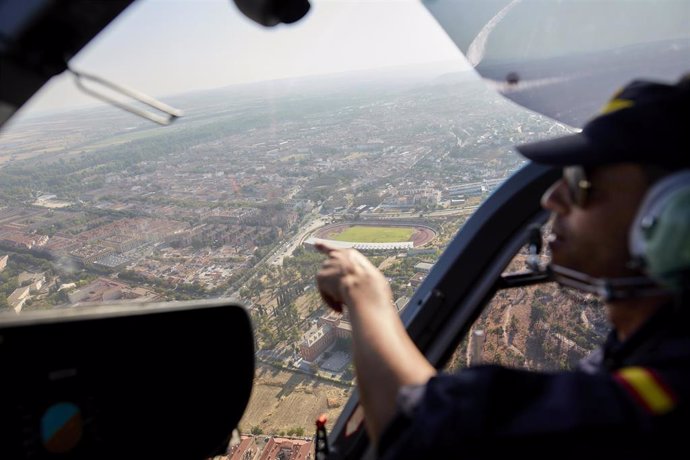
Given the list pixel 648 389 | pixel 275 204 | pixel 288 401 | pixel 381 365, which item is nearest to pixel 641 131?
pixel 648 389

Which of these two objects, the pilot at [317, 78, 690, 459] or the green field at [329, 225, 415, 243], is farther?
the green field at [329, 225, 415, 243]

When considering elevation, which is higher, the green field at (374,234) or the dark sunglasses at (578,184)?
the dark sunglasses at (578,184)

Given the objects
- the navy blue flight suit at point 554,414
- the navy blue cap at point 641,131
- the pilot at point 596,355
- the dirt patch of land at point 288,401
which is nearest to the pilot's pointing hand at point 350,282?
the pilot at point 596,355

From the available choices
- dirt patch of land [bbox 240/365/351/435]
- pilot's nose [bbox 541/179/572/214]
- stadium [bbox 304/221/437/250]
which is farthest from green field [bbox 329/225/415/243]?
pilot's nose [bbox 541/179/572/214]

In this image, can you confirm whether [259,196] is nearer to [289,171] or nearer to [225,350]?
[289,171]

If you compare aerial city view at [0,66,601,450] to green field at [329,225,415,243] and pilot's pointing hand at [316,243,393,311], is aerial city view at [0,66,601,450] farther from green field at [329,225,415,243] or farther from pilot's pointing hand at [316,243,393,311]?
pilot's pointing hand at [316,243,393,311]

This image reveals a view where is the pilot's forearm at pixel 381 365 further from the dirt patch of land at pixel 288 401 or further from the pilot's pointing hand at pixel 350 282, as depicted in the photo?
the dirt patch of land at pixel 288 401
